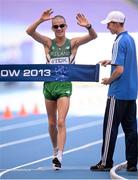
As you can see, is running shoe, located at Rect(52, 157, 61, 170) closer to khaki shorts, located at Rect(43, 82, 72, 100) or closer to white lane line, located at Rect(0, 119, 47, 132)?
khaki shorts, located at Rect(43, 82, 72, 100)

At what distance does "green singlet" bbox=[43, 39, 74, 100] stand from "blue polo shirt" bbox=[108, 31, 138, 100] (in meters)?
0.56

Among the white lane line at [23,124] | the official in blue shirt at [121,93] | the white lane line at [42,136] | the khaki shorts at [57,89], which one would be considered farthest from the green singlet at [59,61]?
the white lane line at [23,124]

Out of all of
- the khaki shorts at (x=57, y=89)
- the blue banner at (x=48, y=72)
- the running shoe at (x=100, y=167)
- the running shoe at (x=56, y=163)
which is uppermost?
the blue banner at (x=48, y=72)

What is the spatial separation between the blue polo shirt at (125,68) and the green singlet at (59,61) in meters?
0.56

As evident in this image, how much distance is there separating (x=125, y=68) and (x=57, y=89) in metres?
0.85

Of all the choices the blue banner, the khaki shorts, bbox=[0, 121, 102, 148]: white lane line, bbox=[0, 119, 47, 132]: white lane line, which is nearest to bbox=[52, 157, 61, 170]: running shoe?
the khaki shorts

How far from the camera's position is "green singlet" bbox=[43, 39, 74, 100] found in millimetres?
7461

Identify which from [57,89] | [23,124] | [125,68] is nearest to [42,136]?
[23,124]

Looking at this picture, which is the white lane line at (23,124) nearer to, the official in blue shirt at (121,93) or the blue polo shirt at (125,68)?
the official in blue shirt at (121,93)

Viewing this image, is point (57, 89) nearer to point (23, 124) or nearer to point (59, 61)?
point (59, 61)

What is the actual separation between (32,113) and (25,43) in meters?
2.29

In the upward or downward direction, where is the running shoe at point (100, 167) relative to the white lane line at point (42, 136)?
upward

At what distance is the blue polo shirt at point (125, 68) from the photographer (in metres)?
7.09

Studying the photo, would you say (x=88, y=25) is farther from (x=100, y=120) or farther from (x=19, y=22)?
(x=19, y=22)
